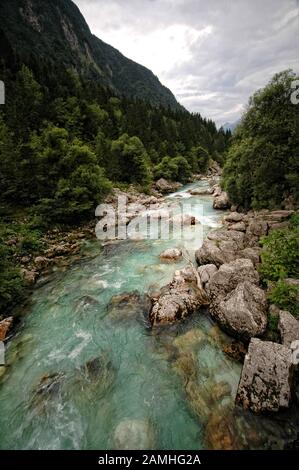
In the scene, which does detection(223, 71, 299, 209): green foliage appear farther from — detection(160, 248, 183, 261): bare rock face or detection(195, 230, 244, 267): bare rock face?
detection(160, 248, 183, 261): bare rock face

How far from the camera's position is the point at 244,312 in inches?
313

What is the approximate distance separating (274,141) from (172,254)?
10544 millimetres

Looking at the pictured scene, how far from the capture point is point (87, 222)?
21953mm

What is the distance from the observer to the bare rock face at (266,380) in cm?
578

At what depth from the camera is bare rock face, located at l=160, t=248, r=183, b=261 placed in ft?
47.5

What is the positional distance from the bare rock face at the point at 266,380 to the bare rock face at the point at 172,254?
8.38 meters

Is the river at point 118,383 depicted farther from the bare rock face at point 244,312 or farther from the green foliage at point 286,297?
the green foliage at point 286,297

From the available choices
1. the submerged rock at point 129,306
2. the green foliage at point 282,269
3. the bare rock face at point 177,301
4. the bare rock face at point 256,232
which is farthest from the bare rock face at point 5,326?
the bare rock face at point 256,232

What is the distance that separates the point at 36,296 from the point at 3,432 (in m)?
6.55

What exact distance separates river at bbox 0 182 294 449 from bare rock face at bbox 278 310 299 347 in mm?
1717

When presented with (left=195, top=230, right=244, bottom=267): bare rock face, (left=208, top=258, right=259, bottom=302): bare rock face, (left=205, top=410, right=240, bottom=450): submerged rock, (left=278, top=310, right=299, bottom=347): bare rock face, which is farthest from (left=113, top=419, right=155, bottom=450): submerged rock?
(left=195, top=230, right=244, bottom=267): bare rock face

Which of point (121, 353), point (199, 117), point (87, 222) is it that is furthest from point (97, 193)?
point (199, 117)

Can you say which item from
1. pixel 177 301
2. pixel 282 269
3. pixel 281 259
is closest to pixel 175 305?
pixel 177 301

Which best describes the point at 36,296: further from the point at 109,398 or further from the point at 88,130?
the point at 88,130
